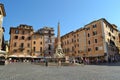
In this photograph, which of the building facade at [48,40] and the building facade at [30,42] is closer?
the building facade at [30,42]

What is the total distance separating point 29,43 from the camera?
56.4 meters

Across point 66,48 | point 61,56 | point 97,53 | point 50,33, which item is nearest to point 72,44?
point 66,48

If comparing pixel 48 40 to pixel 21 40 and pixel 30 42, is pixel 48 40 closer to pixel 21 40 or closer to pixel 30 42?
pixel 30 42

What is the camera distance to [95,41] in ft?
155

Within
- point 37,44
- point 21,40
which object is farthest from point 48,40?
point 21,40

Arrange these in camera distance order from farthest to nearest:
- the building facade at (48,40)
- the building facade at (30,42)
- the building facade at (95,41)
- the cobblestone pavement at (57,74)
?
the building facade at (48,40), the building facade at (30,42), the building facade at (95,41), the cobblestone pavement at (57,74)

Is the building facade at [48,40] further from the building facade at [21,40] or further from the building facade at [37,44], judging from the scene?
the building facade at [21,40]

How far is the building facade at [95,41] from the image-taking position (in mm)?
44525

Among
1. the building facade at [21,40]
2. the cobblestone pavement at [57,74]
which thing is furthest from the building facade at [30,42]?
the cobblestone pavement at [57,74]

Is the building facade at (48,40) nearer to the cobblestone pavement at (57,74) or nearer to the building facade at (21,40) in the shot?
the building facade at (21,40)

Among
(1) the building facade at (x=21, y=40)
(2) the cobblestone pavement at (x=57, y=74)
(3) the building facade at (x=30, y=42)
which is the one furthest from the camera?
(3) the building facade at (x=30, y=42)

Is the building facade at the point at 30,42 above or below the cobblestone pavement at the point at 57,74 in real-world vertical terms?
above

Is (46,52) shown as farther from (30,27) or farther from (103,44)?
(103,44)

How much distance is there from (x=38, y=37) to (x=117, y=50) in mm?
31247
